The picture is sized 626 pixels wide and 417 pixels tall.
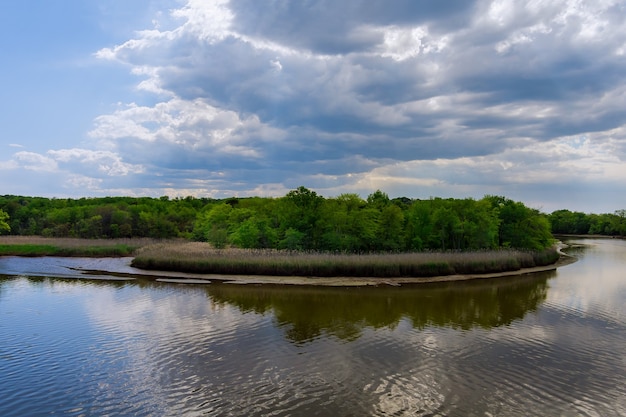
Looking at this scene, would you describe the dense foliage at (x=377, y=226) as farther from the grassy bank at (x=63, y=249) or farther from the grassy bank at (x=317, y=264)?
the grassy bank at (x=63, y=249)

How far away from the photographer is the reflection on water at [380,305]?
65.9 feet

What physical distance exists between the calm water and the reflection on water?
0.13 metres

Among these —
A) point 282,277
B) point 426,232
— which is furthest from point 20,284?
point 426,232

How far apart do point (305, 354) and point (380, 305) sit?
10.7 meters

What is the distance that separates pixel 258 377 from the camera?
1277 centimetres

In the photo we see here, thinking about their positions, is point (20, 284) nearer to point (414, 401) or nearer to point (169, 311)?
point (169, 311)

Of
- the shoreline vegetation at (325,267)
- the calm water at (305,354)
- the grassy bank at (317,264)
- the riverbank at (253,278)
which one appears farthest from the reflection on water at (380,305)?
the grassy bank at (317,264)

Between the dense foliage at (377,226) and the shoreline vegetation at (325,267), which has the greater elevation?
the dense foliage at (377,226)

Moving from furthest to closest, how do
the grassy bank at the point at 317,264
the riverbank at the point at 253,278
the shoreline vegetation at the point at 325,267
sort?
1. the grassy bank at the point at 317,264
2. the shoreline vegetation at the point at 325,267
3. the riverbank at the point at 253,278

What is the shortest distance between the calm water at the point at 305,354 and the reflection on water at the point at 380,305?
0.13m

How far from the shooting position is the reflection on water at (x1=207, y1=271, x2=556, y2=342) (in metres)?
20.1

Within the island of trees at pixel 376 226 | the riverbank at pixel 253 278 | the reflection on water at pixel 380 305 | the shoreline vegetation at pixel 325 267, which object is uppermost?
the island of trees at pixel 376 226

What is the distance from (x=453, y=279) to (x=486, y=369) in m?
23.9

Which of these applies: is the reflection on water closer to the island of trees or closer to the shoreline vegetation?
the shoreline vegetation
